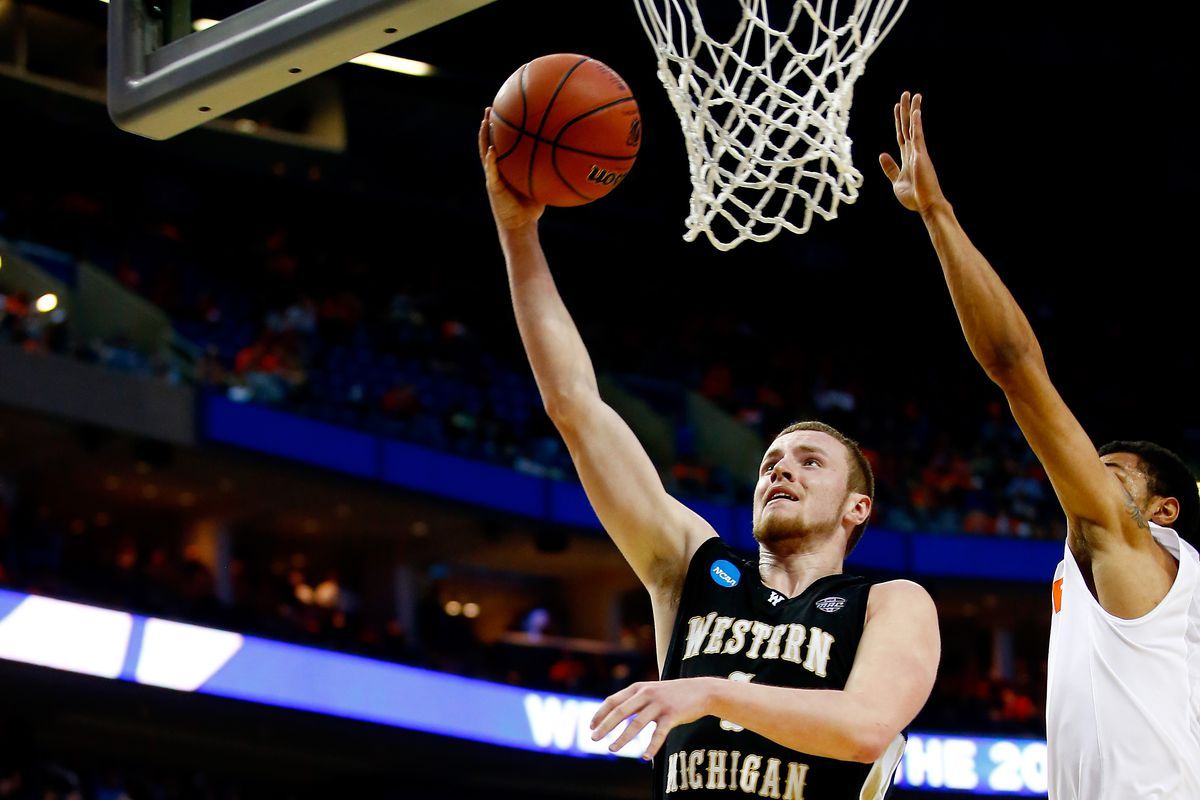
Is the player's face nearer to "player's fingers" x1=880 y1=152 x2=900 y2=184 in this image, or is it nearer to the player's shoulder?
the player's shoulder

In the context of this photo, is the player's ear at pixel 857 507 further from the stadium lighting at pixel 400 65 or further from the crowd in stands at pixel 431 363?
the stadium lighting at pixel 400 65

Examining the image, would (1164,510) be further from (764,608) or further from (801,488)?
(764,608)

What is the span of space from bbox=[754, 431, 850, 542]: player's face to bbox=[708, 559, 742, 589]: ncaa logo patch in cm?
9

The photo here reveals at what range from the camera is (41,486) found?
1383 cm

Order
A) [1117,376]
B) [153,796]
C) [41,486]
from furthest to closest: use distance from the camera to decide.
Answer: [1117,376] → [41,486] → [153,796]

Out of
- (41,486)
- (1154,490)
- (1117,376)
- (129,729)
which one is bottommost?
(1154,490)

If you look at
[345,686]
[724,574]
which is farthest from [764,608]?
[345,686]

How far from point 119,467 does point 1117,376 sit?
11169 millimetres

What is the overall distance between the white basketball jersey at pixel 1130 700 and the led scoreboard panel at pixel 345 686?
623 centimetres

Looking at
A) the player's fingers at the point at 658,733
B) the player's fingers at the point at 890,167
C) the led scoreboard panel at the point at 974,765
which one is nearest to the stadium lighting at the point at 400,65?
the led scoreboard panel at the point at 974,765

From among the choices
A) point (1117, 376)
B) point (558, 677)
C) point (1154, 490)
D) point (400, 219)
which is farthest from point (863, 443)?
point (1154, 490)

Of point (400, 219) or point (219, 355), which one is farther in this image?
point (400, 219)

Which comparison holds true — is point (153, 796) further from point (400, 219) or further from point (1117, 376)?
point (1117, 376)

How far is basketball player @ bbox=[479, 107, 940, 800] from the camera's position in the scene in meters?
2.14
